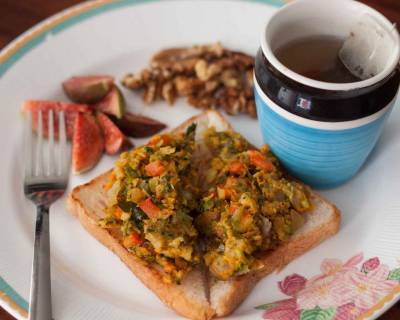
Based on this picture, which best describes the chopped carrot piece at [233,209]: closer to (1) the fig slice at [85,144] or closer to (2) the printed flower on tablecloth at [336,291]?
(2) the printed flower on tablecloth at [336,291]

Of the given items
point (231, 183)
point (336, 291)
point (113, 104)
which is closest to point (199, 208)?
point (231, 183)

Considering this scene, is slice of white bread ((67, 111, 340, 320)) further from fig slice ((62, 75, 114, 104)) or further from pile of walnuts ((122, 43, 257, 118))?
fig slice ((62, 75, 114, 104))

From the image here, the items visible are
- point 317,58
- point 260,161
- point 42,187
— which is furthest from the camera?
point 42,187

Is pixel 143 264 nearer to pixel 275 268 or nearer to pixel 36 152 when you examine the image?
pixel 275 268

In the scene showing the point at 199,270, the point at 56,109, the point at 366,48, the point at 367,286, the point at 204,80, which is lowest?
the point at 367,286

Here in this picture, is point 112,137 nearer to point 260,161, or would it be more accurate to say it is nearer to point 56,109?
point 56,109

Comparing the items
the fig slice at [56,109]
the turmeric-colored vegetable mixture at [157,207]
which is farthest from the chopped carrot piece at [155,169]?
the fig slice at [56,109]
